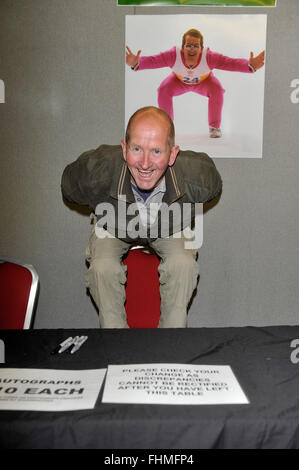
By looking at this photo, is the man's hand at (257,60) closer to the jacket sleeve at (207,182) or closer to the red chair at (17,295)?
the jacket sleeve at (207,182)

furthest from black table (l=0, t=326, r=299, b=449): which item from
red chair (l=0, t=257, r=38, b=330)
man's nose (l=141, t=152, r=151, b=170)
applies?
man's nose (l=141, t=152, r=151, b=170)

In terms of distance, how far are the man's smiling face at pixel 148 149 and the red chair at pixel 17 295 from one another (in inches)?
23.1

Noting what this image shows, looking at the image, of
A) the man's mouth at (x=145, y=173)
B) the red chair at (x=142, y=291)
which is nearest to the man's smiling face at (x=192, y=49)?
the man's mouth at (x=145, y=173)

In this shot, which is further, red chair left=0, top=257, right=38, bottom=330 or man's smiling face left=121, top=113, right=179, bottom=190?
man's smiling face left=121, top=113, right=179, bottom=190

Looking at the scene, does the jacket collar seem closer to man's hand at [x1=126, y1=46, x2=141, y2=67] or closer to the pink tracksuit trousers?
the pink tracksuit trousers

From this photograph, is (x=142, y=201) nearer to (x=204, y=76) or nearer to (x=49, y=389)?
(x=204, y=76)

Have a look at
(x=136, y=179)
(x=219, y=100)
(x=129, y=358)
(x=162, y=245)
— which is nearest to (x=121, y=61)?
(x=219, y=100)

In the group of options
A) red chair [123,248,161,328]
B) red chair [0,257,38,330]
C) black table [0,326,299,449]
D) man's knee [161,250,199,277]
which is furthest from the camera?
red chair [123,248,161,328]

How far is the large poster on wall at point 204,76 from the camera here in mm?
2268

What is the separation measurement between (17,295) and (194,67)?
5.14 feet

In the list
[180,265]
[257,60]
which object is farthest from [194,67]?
[180,265]

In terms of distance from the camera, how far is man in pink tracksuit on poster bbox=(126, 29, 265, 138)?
229 centimetres

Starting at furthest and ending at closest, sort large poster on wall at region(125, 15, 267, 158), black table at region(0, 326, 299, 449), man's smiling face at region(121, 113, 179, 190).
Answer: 1. large poster on wall at region(125, 15, 267, 158)
2. man's smiling face at region(121, 113, 179, 190)
3. black table at region(0, 326, 299, 449)

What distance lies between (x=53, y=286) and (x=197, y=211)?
0.90 m
